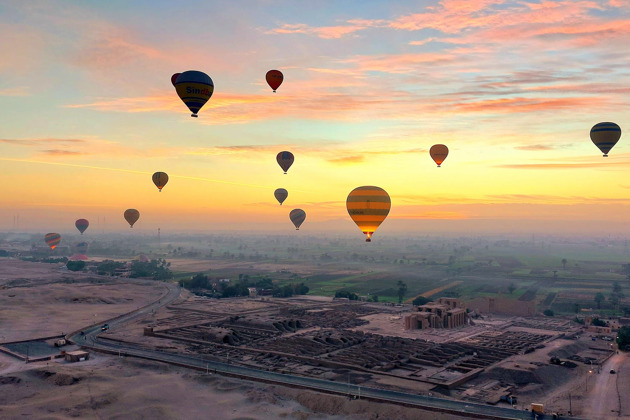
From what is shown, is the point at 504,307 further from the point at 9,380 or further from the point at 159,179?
the point at 9,380

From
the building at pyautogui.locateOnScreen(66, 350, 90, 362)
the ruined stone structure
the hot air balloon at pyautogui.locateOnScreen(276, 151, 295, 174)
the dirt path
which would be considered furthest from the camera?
the dirt path

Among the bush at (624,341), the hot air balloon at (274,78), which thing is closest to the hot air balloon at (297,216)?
the hot air balloon at (274,78)

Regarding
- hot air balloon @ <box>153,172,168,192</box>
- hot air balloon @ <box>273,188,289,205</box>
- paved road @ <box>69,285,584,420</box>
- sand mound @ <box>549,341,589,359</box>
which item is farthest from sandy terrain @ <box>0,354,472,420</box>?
hot air balloon @ <box>273,188,289,205</box>

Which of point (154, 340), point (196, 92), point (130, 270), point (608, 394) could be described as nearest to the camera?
point (608, 394)

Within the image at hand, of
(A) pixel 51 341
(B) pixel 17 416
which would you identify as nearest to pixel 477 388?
(B) pixel 17 416

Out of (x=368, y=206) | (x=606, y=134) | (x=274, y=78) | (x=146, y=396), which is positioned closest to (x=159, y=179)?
(x=274, y=78)

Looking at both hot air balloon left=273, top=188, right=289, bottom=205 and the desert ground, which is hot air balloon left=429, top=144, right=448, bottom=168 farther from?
the desert ground

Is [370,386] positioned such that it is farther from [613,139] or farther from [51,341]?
[613,139]
